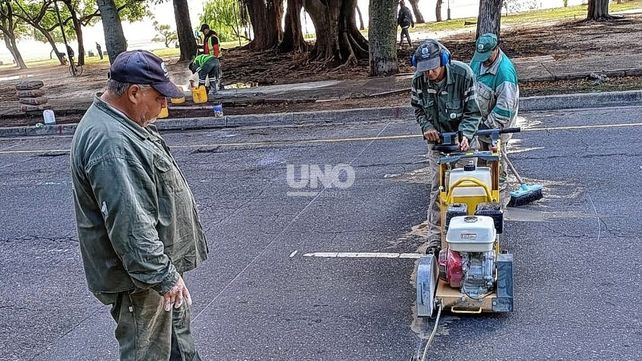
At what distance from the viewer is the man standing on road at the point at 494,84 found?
17.9ft

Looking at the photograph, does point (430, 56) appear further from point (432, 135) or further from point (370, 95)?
point (370, 95)

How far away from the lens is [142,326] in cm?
281

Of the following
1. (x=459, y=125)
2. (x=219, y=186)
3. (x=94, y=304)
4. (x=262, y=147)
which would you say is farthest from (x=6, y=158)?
(x=459, y=125)

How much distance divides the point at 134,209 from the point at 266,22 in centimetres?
3029

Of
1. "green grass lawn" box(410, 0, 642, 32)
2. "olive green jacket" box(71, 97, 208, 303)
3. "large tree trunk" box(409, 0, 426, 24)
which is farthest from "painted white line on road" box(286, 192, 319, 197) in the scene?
"large tree trunk" box(409, 0, 426, 24)

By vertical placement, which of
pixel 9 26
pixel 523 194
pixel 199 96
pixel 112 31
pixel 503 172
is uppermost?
pixel 9 26

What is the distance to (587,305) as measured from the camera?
4.16m

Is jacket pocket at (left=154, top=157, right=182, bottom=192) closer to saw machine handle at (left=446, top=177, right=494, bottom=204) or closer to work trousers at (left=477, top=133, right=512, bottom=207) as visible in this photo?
saw machine handle at (left=446, top=177, right=494, bottom=204)

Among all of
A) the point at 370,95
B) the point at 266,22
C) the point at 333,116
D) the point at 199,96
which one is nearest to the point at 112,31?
the point at 199,96

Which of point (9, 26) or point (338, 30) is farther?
point (9, 26)

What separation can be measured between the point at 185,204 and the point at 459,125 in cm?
260

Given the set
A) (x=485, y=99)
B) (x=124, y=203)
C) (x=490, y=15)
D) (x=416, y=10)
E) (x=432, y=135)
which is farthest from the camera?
(x=416, y=10)

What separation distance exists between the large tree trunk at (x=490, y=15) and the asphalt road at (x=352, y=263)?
6931mm

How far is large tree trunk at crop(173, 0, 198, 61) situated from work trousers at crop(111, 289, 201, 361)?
2570cm
